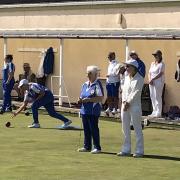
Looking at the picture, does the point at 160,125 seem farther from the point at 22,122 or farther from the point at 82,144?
the point at 82,144

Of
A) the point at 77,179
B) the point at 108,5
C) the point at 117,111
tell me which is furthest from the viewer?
the point at 108,5

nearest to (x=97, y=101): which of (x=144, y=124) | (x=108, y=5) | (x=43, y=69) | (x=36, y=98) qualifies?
(x=36, y=98)

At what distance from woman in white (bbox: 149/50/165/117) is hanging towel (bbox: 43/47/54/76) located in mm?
7209

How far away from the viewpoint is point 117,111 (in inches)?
790

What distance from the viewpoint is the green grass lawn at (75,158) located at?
10.3 metres

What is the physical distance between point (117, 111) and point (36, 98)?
421cm

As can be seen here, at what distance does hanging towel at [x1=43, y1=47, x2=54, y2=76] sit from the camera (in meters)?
25.5

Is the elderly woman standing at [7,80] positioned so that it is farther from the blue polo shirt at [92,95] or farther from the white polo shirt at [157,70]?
the blue polo shirt at [92,95]

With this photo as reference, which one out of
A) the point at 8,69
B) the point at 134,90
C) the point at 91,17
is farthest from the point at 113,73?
the point at 134,90

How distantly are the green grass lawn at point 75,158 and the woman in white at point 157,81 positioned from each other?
2.35m

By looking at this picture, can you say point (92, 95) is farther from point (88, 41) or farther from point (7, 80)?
point (88, 41)

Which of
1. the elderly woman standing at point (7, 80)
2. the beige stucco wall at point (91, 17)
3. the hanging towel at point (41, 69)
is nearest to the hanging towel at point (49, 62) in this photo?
the hanging towel at point (41, 69)

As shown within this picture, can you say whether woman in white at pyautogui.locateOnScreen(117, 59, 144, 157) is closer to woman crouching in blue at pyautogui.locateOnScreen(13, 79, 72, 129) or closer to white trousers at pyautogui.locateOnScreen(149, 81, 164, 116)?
woman crouching in blue at pyautogui.locateOnScreen(13, 79, 72, 129)

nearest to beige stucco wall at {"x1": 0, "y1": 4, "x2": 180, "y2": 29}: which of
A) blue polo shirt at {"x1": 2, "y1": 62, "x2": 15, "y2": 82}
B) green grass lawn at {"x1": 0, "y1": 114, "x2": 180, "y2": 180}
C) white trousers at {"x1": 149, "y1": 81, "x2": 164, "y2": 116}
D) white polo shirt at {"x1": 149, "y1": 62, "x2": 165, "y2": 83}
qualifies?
white polo shirt at {"x1": 149, "y1": 62, "x2": 165, "y2": 83}
